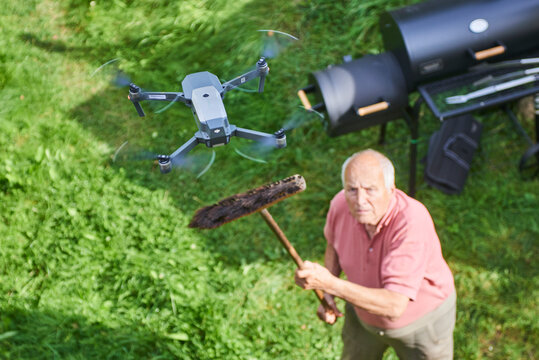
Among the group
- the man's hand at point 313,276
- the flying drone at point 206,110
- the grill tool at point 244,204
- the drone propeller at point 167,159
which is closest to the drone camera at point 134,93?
the flying drone at point 206,110

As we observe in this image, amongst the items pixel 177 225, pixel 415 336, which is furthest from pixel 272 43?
pixel 177 225

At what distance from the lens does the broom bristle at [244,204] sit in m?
2.63

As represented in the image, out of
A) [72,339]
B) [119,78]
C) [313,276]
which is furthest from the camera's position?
[72,339]

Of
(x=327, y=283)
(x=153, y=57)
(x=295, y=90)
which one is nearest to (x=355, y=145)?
(x=295, y=90)

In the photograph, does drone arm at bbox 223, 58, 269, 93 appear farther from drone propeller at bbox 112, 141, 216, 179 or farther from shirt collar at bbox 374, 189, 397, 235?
shirt collar at bbox 374, 189, 397, 235

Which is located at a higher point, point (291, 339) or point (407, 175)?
point (407, 175)

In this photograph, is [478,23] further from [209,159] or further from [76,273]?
[76,273]

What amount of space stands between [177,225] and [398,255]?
269cm

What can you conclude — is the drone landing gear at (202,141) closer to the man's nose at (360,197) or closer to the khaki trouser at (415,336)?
the man's nose at (360,197)

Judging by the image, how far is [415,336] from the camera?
11.4 ft

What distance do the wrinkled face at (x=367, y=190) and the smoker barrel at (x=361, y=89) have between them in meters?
1.52

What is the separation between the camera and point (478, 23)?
4.45 meters

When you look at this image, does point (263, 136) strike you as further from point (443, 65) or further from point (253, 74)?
point (443, 65)

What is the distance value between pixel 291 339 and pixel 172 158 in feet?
9.65
